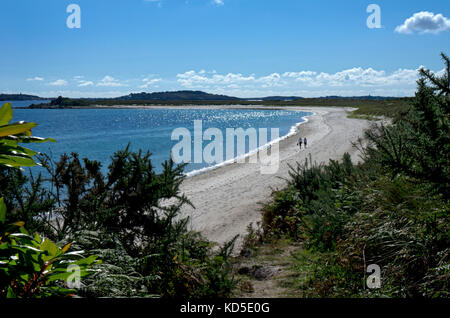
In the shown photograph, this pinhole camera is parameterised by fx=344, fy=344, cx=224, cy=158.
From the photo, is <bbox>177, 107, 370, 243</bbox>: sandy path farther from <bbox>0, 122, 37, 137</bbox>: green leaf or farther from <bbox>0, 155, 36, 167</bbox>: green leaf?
<bbox>0, 122, 37, 137</bbox>: green leaf

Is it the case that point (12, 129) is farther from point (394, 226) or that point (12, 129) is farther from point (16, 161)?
point (394, 226)

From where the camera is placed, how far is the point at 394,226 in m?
3.78

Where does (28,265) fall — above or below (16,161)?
below

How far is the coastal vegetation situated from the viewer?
103 inches

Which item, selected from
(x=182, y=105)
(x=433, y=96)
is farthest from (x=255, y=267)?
(x=182, y=105)

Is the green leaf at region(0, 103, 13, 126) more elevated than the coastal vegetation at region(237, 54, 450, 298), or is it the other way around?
the green leaf at region(0, 103, 13, 126)

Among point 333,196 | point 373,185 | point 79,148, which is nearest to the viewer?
point 373,185

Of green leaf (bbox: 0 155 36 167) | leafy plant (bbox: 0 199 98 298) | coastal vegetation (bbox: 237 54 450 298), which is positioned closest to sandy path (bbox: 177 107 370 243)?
coastal vegetation (bbox: 237 54 450 298)

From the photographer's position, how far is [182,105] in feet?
639

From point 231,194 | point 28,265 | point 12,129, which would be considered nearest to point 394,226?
point 28,265

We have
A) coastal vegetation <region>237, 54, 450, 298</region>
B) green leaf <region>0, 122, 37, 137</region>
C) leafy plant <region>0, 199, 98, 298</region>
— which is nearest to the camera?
green leaf <region>0, 122, 37, 137</region>
